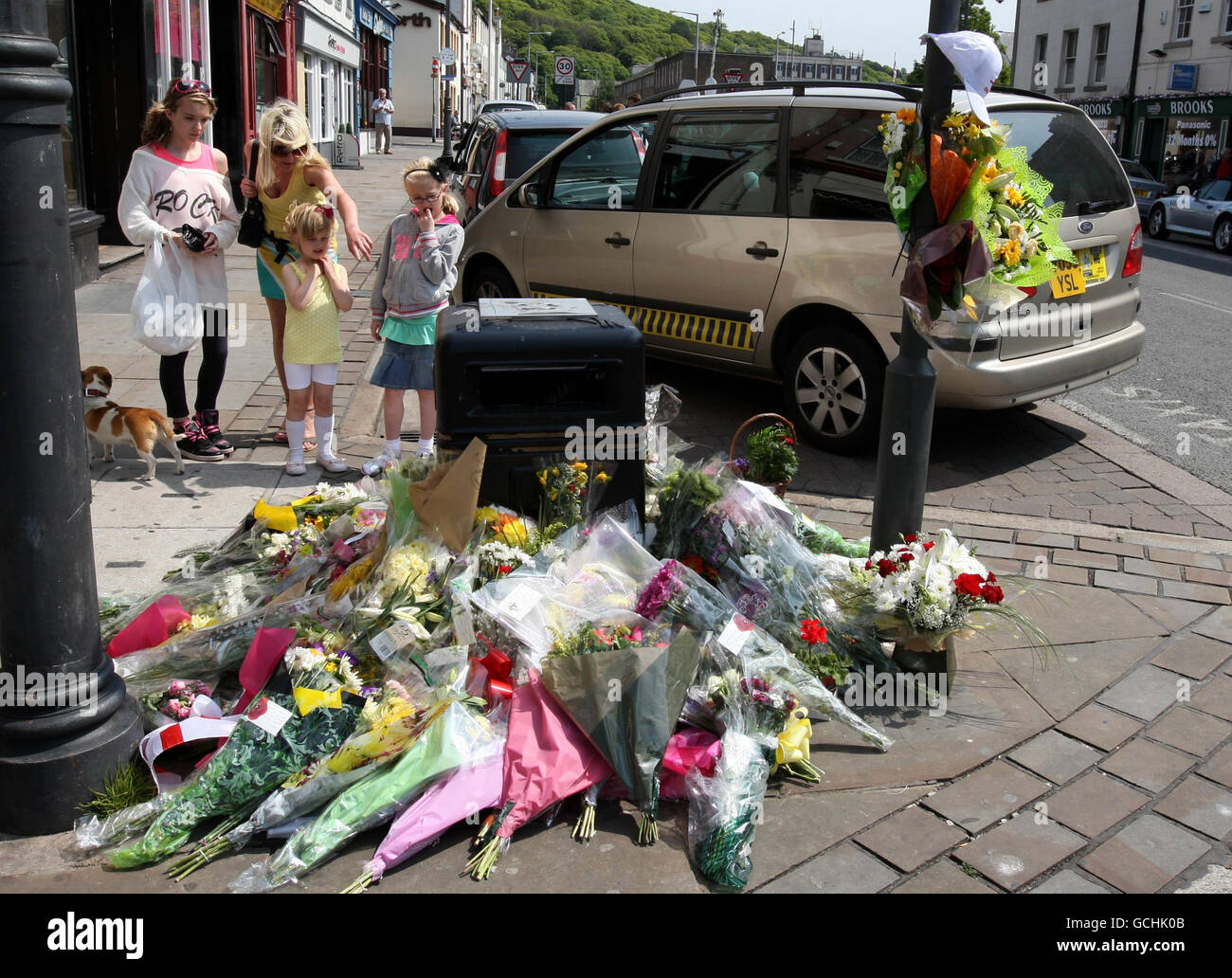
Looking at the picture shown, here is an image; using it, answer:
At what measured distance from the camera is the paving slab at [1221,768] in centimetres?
354

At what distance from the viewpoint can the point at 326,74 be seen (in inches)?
1312

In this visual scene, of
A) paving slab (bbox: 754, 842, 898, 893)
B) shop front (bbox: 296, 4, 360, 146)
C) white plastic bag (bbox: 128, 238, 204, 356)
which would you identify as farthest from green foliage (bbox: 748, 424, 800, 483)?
shop front (bbox: 296, 4, 360, 146)

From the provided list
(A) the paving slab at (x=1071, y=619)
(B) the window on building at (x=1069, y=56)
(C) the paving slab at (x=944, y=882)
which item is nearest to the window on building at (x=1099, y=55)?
(B) the window on building at (x=1069, y=56)

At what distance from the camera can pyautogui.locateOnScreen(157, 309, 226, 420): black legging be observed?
6.20 metres

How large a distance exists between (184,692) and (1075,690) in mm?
3129

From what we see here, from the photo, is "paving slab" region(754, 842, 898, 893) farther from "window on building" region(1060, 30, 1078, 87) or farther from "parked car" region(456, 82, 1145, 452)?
"window on building" region(1060, 30, 1078, 87)

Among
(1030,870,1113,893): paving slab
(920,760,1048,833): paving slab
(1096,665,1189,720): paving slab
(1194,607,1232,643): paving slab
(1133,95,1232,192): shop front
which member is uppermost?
(1133,95,1232,192): shop front

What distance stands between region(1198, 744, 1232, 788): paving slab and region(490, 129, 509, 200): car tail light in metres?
8.80

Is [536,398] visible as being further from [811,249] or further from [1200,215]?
[1200,215]

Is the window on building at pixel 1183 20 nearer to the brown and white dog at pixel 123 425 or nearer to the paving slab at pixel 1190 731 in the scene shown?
the paving slab at pixel 1190 731

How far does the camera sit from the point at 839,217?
6.40m

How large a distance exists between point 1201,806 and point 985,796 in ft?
2.10

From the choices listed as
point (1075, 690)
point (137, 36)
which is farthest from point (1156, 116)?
point (1075, 690)

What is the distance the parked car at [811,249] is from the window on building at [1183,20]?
101 feet
